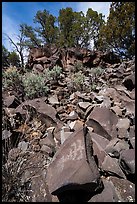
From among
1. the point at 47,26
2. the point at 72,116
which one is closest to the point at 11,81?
the point at 72,116

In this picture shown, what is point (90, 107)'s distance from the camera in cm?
473

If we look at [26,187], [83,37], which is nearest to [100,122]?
[26,187]

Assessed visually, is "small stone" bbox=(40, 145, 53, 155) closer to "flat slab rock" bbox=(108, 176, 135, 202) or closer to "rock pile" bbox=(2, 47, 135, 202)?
"rock pile" bbox=(2, 47, 135, 202)

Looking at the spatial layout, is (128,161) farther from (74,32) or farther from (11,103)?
(74,32)

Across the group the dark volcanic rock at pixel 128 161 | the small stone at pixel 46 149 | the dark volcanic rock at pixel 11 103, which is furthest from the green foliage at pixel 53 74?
the dark volcanic rock at pixel 128 161

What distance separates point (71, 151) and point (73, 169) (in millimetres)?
324

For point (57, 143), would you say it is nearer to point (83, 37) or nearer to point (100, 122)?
point (100, 122)

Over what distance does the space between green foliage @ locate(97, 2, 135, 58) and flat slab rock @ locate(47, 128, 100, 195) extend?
10990 millimetres

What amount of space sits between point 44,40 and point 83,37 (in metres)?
3.53

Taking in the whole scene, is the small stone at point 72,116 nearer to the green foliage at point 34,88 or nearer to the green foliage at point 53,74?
the green foliage at point 34,88

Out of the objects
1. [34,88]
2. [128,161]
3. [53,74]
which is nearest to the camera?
[128,161]

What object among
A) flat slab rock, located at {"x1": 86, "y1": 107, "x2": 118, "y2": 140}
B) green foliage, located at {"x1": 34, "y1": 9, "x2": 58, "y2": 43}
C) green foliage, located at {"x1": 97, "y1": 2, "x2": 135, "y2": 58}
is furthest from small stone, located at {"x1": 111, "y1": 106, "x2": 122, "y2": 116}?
green foliage, located at {"x1": 34, "y1": 9, "x2": 58, "y2": 43}

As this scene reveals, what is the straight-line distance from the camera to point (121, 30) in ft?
42.1

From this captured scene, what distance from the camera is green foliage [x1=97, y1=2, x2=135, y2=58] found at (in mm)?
12422
